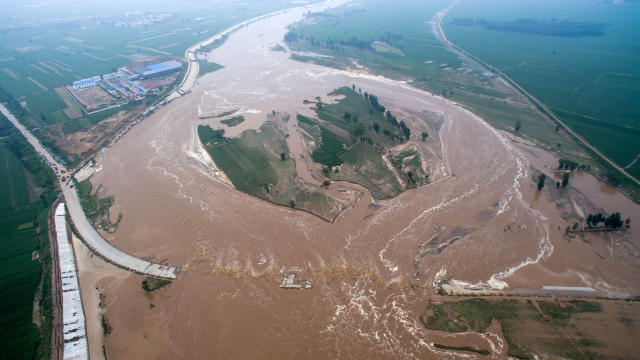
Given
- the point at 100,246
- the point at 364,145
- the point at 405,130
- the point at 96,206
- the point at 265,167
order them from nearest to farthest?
the point at 100,246 → the point at 96,206 → the point at 265,167 → the point at 364,145 → the point at 405,130

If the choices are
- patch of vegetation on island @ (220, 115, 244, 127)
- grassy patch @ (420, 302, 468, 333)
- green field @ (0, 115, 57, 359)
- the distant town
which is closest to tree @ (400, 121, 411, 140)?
patch of vegetation on island @ (220, 115, 244, 127)

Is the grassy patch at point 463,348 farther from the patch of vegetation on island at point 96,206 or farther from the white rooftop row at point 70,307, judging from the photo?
the patch of vegetation on island at point 96,206

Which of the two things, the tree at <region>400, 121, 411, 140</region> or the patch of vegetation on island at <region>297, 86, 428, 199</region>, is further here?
the tree at <region>400, 121, 411, 140</region>

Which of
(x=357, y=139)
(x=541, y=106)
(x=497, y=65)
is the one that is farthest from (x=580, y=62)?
(x=357, y=139)

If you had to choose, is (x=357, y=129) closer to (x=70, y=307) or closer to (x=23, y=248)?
(x=70, y=307)

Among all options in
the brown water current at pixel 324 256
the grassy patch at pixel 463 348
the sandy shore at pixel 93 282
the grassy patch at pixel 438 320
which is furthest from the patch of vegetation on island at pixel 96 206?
the grassy patch at pixel 463 348

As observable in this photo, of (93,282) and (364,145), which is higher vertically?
(364,145)

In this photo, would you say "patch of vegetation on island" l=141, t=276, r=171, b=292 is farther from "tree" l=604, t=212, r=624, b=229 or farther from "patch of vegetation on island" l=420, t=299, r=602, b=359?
"tree" l=604, t=212, r=624, b=229
